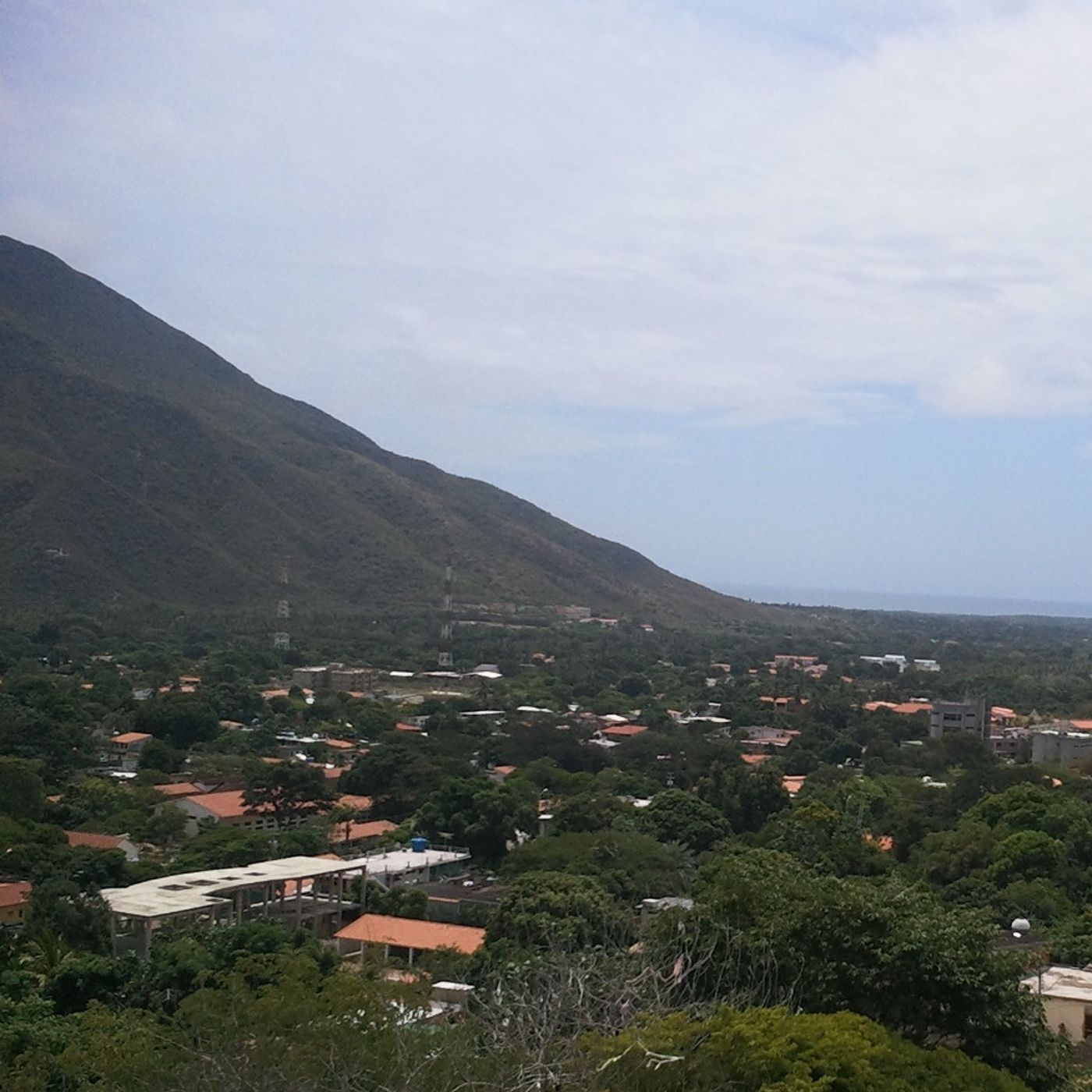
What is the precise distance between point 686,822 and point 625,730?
1944 cm

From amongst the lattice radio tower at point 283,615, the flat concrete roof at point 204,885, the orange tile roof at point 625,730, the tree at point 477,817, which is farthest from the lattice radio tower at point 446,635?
the flat concrete roof at point 204,885

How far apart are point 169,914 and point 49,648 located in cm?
4251

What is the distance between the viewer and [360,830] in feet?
92.0

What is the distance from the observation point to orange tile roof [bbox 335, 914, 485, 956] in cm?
1809

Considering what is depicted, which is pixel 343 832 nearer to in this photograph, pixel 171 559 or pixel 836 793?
pixel 836 793

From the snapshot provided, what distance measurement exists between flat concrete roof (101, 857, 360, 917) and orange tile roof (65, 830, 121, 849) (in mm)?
3493

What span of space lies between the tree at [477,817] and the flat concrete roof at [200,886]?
5533mm

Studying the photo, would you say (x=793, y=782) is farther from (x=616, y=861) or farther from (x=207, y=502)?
(x=207, y=502)

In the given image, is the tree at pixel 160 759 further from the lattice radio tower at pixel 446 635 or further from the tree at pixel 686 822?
the lattice radio tower at pixel 446 635

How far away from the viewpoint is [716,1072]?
30.5 feet

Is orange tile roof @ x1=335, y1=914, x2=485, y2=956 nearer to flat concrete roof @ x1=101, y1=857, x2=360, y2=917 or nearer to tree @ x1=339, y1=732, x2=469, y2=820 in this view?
flat concrete roof @ x1=101, y1=857, x2=360, y2=917

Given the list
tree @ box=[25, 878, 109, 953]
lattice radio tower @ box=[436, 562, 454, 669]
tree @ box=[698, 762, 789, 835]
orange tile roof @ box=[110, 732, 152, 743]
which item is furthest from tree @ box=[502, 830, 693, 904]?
→ lattice radio tower @ box=[436, 562, 454, 669]

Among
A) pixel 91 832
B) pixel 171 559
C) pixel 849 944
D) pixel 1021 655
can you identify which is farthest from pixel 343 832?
pixel 1021 655

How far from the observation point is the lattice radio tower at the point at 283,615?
6606 centimetres
